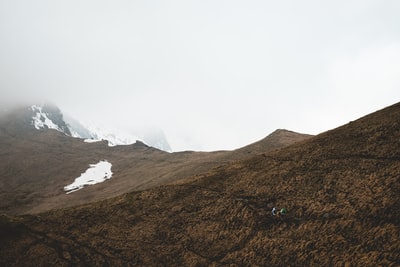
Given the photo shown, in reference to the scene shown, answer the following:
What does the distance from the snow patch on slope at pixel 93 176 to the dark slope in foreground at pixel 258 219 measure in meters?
97.6

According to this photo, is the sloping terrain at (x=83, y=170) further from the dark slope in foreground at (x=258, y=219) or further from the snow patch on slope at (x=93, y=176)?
the dark slope in foreground at (x=258, y=219)

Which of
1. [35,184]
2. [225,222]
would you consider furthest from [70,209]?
[35,184]

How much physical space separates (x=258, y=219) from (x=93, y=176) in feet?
444

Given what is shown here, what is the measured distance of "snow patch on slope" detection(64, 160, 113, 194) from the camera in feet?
452

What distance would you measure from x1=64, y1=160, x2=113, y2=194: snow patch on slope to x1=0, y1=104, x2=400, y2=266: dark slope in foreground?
320ft

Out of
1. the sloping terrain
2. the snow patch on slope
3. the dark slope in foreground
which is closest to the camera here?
the dark slope in foreground

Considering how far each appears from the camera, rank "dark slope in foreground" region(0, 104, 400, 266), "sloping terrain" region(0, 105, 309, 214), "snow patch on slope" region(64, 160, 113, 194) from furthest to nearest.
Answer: "snow patch on slope" region(64, 160, 113, 194) → "sloping terrain" region(0, 105, 309, 214) → "dark slope in foreground" region(0, 104, 400, 266)

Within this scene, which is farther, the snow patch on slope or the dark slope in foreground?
the snow patch on slope

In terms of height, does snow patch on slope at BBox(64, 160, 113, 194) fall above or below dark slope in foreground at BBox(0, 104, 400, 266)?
above

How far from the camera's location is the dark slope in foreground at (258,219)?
26.0 m

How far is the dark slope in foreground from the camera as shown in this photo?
85.1 feet

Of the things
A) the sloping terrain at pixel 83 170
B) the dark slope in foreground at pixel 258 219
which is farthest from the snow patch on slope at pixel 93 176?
the dark slope in foreground at pixel 258 219

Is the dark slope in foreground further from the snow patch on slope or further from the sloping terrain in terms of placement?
the snow patch on slope

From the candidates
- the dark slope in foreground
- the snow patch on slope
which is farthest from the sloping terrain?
the dark slope in foreground
